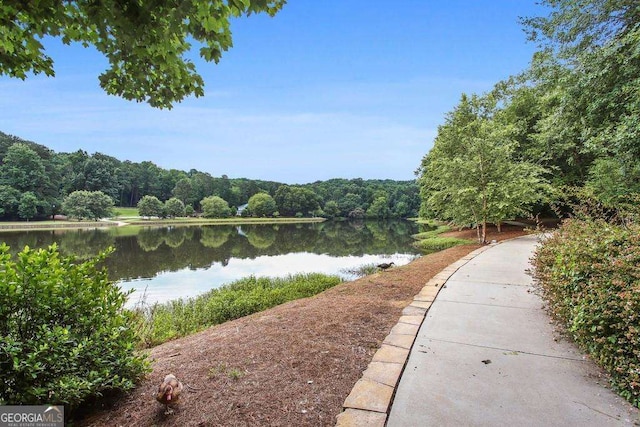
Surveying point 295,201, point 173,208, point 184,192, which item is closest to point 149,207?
point 173,208

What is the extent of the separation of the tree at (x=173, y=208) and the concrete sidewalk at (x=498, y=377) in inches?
2180

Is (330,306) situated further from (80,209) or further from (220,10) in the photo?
(80,209)

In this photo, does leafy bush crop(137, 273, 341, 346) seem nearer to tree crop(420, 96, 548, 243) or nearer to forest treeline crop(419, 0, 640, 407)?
forest treeline crop(419, 0, 640, 407)

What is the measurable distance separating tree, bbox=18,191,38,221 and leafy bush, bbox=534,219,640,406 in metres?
54.7

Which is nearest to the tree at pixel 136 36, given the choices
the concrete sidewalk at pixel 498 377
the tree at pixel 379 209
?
the concrete sidewalk at pixel 498 377

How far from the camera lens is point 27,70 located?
9.85 ft

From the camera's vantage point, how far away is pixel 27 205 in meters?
40.3

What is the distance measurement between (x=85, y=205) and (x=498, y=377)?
5064cm

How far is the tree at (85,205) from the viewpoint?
40688 mm

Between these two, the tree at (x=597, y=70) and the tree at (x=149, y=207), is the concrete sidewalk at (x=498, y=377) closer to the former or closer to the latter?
the tree at (x=597, y=70)

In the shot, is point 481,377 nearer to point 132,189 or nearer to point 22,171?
point 22,171

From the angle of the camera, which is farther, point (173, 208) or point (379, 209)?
point (379, 209)

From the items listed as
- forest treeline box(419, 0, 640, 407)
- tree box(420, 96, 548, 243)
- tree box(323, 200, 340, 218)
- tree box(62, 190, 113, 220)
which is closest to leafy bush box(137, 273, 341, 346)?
forest treeline box(419, 0, 640, 407)

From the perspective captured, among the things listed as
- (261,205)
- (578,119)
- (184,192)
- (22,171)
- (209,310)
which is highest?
(22,171)
